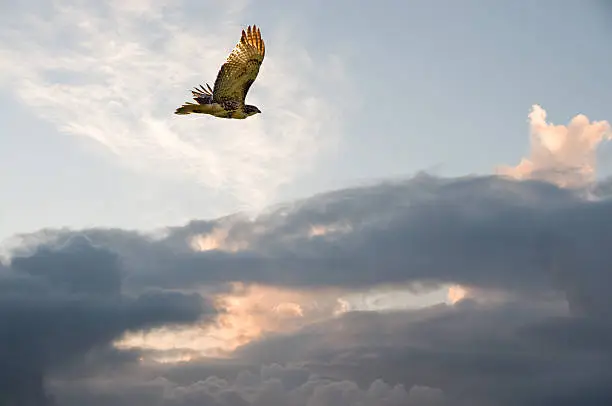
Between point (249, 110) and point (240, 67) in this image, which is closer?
point (240, 67)

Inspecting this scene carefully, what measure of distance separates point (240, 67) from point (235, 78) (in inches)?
38.5

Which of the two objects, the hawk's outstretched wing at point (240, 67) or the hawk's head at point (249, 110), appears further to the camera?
the hawk's head at point (249, 110)

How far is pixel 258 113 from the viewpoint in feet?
191

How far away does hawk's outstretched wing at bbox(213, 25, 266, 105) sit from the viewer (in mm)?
55625

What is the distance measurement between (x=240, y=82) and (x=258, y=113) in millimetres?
3201

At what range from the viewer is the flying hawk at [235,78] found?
55.6 m

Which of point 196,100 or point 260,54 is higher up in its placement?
point 260,54

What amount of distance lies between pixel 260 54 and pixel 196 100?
644 cm

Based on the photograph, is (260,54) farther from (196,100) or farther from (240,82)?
(196,100)

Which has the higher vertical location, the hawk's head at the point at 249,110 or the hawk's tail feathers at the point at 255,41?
the hawk's tail feathers at the point at 255,41

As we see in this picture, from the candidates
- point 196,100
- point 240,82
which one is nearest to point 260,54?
point 240,82

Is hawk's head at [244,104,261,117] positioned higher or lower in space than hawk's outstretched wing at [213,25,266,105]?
lower

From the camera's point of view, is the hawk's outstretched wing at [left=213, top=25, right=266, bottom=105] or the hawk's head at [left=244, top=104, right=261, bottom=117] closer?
the hawk's outstretched wing at [left=213, top=25, right=266, bottom=105]

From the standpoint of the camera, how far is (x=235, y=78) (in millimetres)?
56188
